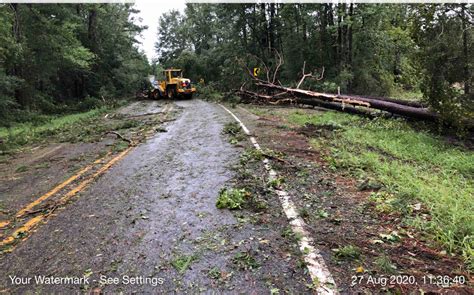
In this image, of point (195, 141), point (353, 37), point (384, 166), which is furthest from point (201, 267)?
point (353, 37)

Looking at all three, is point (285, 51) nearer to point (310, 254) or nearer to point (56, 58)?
point (56, 58)

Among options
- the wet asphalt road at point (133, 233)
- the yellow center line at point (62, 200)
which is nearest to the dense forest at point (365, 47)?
the wet asphalt road at point (133, 233)

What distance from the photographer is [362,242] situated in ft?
12.4

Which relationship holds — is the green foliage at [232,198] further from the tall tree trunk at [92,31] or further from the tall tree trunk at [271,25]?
the tall tree trunk at [92,31]

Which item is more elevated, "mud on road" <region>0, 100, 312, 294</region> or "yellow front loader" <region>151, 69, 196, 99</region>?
"yellow front loader" <region>151, 69, 196, 99</region>

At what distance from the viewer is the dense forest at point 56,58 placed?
18.8 meters

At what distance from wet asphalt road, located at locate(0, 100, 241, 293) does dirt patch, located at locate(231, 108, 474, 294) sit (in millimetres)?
1157

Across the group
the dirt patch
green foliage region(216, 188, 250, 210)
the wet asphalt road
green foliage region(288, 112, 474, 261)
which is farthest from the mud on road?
green foliage region(288, 112, 474, 261)

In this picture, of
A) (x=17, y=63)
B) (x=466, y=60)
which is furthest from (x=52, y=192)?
(x=17, y=63)

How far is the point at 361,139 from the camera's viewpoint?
9805 millimetres

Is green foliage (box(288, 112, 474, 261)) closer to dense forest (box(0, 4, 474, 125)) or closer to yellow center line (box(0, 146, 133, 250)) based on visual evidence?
dense forest (box(0, 4, 474, 125))

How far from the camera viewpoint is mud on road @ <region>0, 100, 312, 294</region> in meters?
3.26

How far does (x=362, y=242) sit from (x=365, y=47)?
23.8 m

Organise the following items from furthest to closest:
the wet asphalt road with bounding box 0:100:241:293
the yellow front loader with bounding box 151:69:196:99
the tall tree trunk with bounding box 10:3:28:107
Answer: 1. the yellow front loader with bounding box 151:69:196:99
2. the tall tree trunk with bounding box 10:3:28:107
3. the wet asphalt road with bounding box 0:100:241:293
